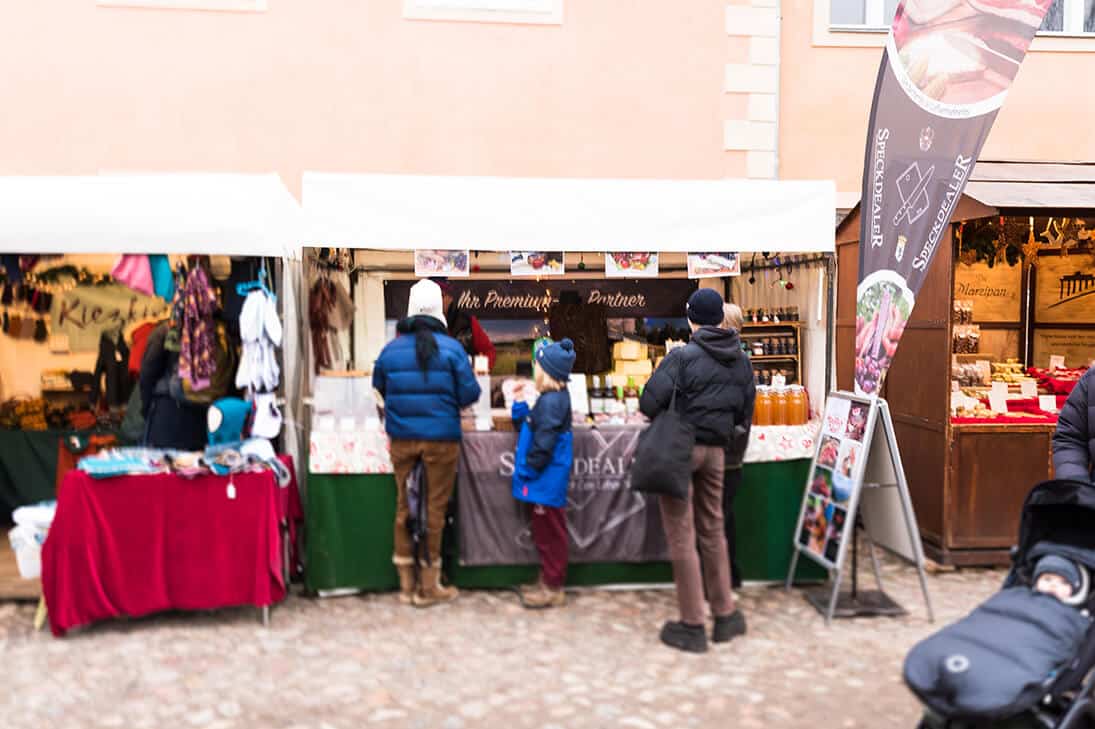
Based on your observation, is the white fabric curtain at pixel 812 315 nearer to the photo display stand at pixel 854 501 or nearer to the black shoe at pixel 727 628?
the photo display stand at pixel 854 501

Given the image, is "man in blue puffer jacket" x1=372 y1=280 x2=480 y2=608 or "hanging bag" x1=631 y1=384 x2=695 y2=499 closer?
"hanging bag" x1=631 y1=384 x2=695 y2=499

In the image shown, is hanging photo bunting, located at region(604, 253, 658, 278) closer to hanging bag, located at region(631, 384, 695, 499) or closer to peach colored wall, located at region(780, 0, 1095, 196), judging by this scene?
hanging bag, located at region(631, 384, 695, 499)

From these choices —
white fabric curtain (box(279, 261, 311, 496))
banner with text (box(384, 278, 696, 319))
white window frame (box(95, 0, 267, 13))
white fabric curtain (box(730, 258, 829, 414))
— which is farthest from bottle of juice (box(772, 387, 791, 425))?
white window frame (box(95, 0, 267, 13))

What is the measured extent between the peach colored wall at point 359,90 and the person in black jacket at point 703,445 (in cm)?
397

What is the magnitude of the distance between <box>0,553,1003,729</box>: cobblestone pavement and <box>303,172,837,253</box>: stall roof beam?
200 cm

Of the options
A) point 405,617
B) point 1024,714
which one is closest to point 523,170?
point 405,617

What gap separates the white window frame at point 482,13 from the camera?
7844 millimetres

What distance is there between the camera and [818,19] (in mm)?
8195

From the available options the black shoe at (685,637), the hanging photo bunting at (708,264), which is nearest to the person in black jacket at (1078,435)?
the black shoe at (685,637)

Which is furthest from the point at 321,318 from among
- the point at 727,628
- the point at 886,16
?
the point at 886,16

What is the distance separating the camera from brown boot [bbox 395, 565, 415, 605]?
5.04m

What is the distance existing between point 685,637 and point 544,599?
89 cm

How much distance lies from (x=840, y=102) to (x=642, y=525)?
488 cm

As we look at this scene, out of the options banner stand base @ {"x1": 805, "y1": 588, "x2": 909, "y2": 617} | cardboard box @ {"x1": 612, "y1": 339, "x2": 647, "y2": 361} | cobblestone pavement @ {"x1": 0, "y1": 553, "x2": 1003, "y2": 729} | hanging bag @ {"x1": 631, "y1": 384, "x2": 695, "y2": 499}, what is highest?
cardboard box @ {"x1": 612, "y1": 339, "x2": 647, "y2": 361}
